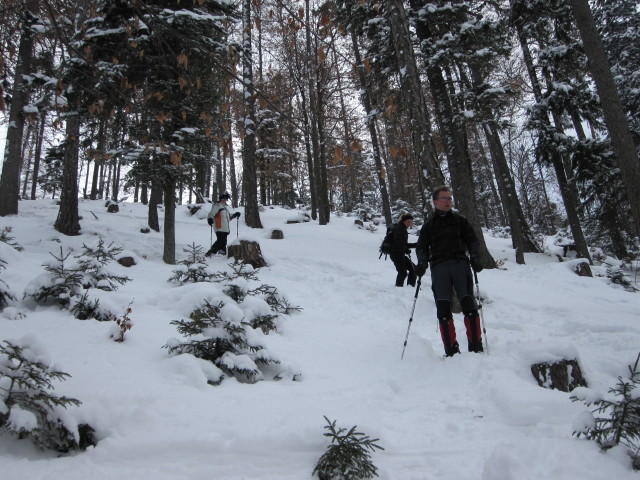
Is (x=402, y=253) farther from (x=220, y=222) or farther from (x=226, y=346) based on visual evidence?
(x=226, y=346)

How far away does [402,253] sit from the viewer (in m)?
9.01

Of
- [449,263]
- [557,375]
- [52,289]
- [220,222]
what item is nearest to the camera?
[557,375]

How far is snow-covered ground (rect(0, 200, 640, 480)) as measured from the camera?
2205mm

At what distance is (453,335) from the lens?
443 centimetres

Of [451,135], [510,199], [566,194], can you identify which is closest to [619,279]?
[566,194]

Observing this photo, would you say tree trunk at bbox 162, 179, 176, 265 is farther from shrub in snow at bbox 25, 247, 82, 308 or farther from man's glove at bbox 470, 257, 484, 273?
man's glove at bbox 470, 257, 484, 273

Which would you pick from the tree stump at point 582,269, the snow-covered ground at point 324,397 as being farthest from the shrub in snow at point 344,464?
the tree stump at point 582,269

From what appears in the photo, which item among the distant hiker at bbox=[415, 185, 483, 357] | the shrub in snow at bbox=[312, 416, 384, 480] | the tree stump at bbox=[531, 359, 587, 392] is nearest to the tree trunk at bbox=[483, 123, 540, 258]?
the distant hiker at bbox=[415, 185, 483, 357]

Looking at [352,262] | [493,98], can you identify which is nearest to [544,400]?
[352,262]

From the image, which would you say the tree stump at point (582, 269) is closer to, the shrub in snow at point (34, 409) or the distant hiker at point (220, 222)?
the distant hiker at point (220, 222)

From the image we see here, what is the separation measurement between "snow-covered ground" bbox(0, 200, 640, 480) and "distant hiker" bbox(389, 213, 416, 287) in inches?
80.0

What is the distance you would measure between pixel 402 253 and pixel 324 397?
20.3ft

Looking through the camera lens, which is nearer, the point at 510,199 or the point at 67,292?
the point at 67,292

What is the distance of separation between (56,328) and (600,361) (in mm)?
6042
